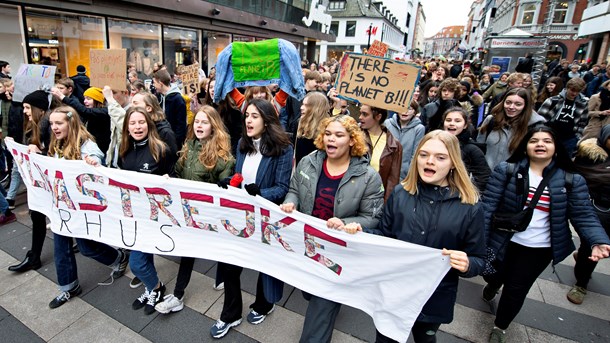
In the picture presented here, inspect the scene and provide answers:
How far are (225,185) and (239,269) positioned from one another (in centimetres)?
75

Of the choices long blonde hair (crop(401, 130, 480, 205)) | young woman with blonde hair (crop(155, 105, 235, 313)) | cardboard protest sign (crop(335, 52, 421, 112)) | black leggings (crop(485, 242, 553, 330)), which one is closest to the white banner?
young woman with blonde hair (crop(155, 105, 235, 313))

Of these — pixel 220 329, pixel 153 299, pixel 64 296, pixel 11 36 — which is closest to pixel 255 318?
pixel 220 329

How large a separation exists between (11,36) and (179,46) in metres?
6.12

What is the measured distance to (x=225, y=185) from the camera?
2.72m

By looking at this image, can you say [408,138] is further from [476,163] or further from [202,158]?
[202,158]

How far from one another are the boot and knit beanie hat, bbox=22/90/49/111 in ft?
5.50

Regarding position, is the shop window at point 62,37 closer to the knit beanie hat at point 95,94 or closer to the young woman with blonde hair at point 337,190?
the knit beanie hat at point 95,94

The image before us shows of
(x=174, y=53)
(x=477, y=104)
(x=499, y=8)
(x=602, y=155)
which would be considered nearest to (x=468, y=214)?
(x=602, y=155)

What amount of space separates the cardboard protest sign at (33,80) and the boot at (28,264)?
2.18 metres

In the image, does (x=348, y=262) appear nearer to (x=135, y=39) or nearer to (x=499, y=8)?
(x=135, y=39)

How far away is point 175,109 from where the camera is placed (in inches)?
193

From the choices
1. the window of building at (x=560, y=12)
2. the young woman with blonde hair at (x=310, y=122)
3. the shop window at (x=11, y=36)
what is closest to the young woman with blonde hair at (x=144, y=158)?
the young woman with blonde hair at (x=310, y=122)

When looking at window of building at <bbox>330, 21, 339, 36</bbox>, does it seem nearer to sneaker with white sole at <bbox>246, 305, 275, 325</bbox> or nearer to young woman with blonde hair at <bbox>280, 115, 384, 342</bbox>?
young woman with blonde hair at <bbox>280, 115, 384, 342</bbox>

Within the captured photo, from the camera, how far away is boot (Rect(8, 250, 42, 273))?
12.2 ft
